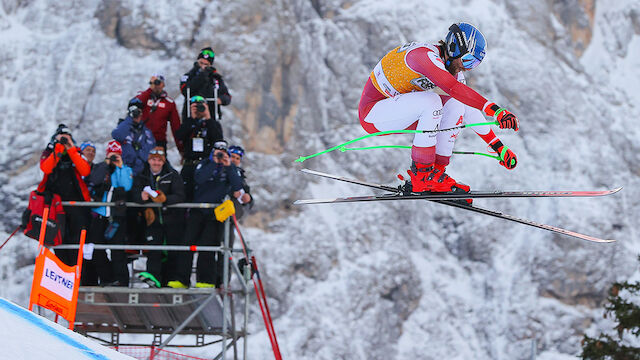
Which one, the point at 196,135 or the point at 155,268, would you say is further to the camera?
the point at 196,135

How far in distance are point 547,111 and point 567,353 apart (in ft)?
27.3

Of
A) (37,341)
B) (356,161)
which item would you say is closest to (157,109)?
(37,341)

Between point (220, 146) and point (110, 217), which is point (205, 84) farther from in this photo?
point (110, 217)

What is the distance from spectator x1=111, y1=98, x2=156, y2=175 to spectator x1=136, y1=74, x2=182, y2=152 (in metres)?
0.26

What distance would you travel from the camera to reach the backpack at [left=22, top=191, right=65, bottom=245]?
8.42 metres

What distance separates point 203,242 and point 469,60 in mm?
3624

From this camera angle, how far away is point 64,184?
8672 mm

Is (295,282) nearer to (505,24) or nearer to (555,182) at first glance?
(555,182)

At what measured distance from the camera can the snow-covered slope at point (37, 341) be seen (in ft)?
13.9

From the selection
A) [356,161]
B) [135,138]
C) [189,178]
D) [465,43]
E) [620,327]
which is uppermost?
[356,161]

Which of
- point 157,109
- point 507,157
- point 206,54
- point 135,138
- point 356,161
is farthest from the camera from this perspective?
point 356,161

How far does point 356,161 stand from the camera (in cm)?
2798

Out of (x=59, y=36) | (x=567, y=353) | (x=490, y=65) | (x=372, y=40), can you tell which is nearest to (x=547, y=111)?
(x=490, y=65)

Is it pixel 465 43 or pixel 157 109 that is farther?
pixel 157 109
